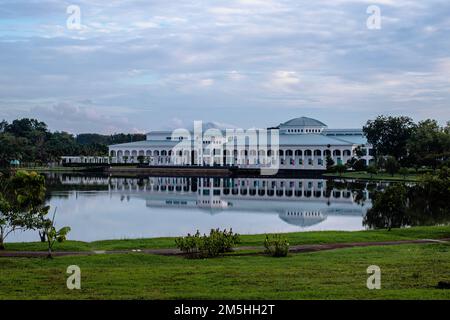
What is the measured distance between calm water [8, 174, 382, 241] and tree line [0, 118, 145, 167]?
63.1 m

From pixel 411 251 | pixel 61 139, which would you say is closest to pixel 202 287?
pixel 411 251

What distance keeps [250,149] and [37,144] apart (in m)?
53.7

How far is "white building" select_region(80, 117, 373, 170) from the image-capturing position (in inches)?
4739

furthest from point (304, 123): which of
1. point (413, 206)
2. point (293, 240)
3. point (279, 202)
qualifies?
point (293, 240)

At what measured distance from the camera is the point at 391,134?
10881 centimetres

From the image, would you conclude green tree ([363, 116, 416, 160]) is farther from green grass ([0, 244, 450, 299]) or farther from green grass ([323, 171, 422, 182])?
green grass ([0, 244, 450, 299])

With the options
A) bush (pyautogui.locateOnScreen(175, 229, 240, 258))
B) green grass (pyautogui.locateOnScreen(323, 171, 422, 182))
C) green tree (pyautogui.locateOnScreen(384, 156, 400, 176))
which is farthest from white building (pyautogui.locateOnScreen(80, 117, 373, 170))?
bush (pyautogui.locateOnScreen(175, 229, 240, 258))

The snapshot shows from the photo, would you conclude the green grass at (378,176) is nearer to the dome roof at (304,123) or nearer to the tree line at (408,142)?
the tree line at (408,142)

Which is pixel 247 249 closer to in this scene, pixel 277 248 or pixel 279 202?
pixel 277 248

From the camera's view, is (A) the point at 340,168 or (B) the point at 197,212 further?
(A) the point at 340,168

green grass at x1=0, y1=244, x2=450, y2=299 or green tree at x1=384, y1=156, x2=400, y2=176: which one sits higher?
green tree at x1=384, y1=156, x2=400, y2=176

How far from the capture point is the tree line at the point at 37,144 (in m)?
121
